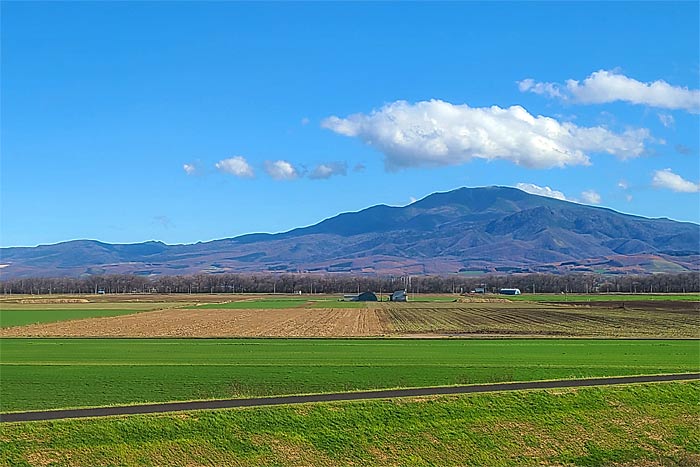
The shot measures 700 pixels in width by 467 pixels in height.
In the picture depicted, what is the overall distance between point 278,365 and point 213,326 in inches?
1596

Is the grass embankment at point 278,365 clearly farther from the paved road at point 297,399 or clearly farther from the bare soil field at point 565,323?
the bare soil field at point 565,323

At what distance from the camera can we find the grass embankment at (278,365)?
35.9 meters

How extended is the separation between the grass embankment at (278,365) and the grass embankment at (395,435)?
664 cm

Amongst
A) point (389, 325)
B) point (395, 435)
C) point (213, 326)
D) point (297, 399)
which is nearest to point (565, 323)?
point (389, 325)

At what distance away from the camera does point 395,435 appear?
27.2 meters

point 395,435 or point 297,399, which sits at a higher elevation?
point 297,399

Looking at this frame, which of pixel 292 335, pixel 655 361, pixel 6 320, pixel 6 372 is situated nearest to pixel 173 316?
pixel 6 320

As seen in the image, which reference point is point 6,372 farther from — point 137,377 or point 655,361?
point 655,361

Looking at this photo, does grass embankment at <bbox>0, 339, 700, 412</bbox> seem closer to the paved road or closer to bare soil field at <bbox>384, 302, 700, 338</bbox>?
the paved road

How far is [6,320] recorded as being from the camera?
93562 mm

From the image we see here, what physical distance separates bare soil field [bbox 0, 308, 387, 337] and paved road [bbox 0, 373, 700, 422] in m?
39.9

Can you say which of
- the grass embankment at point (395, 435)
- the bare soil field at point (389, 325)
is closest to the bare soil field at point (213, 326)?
the bare soil field at point (389, 325)

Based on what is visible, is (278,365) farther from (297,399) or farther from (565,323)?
(565,323)

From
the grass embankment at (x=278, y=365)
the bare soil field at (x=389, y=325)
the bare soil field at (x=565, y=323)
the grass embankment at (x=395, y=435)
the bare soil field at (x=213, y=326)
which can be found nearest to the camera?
the grass embankment at (x=395, y=435)
